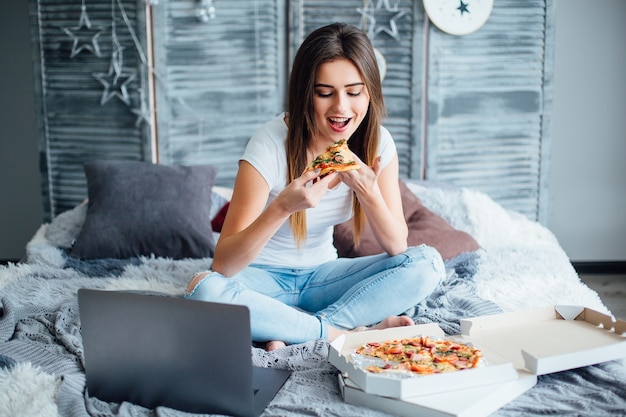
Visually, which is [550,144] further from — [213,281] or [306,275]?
[213,281]

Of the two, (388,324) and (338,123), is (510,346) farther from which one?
(338,123)

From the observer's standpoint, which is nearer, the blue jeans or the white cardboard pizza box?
the white cardboard pizza box

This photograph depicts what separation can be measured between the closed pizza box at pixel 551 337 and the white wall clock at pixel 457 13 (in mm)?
1811

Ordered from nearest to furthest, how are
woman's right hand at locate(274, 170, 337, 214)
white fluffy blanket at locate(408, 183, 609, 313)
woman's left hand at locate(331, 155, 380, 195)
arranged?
woman's right hand at locate(274, 170, 337, 214), woman's left hand at locate(331, 155, 380, 195), white fluffy blanket at locate(408, 183, 609, 313)

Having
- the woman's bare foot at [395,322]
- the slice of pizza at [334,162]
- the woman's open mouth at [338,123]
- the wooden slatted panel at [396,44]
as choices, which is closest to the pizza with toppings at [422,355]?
the woman's bare foot at [395,322]

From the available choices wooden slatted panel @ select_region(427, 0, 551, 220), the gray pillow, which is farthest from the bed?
wooden slatted panel @ select_region(427, 0, 551, 220)

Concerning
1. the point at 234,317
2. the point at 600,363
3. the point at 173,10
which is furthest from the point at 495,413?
the point at 173,10

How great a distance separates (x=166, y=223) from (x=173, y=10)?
44.0 inches

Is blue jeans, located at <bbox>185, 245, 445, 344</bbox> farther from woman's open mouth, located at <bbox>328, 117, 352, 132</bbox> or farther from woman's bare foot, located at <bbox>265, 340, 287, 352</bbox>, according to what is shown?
woman's open mouth, located at <bbox>328, 117, 352, 132</bbox>

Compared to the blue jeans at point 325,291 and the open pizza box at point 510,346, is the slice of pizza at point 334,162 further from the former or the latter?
the open pizza box at point 510,346

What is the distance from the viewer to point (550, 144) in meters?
3.39

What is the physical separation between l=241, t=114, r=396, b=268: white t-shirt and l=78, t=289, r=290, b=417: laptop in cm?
66

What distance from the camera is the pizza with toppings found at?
1.33 meters

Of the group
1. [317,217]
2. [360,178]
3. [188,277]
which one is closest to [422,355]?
[360,178]
